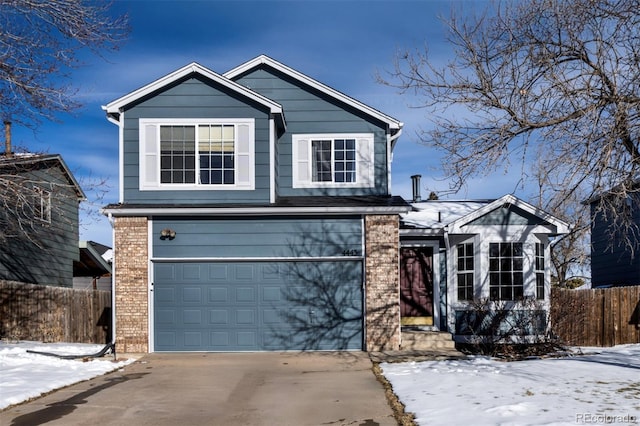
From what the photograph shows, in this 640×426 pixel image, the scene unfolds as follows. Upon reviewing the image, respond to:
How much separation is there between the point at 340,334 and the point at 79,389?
658 cm

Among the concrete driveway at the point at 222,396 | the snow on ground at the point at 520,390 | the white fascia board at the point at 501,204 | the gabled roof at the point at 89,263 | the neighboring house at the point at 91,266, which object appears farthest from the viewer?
the neighboring house at the point at 91,266

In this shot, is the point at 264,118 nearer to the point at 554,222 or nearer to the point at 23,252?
the point at 554,222

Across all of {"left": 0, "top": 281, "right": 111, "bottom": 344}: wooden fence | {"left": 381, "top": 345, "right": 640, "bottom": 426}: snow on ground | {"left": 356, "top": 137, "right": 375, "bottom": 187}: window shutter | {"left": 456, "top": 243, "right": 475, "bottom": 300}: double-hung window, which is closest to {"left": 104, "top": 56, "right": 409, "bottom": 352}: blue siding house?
{"left": 356, "top": 137, "right": 375, "bottom": 187}: window shutter

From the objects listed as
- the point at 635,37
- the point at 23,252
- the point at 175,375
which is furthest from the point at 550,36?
the point at 23,252

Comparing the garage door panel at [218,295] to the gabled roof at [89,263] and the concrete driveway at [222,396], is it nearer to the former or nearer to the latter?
the concrete driveway at [222,396]

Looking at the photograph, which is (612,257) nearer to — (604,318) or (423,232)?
(604,318)

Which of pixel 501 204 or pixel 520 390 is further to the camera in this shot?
pixel 501 204

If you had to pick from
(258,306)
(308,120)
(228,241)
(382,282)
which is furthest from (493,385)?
(308,120)

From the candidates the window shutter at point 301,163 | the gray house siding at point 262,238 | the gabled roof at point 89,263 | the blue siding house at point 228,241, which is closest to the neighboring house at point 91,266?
the gabled roof at point 89,263

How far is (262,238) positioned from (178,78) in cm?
440

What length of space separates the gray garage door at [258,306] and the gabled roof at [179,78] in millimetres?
3905

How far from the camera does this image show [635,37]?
11234 mm

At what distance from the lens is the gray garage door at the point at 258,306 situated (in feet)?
52.1

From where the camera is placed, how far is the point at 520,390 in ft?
32.2
